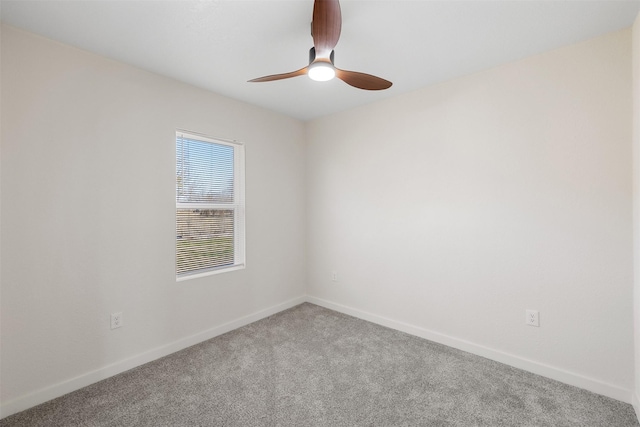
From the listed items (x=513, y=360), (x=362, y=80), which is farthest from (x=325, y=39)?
(x=513, y=360)

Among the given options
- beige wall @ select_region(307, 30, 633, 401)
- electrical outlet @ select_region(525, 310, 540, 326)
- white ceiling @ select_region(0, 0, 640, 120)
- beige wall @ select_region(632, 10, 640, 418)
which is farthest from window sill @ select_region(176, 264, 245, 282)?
beige wall @ select_region(632, 10, 640, 418)

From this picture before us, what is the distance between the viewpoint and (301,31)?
190 cm

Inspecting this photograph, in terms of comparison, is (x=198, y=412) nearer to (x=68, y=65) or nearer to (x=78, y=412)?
(x=78, y=412)

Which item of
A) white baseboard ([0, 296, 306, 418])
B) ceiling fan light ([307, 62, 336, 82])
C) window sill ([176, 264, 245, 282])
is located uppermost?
ceiling fan light ([307, 62, 336, 82])

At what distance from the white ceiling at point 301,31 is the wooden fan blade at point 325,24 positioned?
29 cm

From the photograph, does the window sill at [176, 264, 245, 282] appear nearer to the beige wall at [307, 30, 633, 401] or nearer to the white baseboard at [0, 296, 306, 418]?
the white baseboard at [0, 296, 306, 418]

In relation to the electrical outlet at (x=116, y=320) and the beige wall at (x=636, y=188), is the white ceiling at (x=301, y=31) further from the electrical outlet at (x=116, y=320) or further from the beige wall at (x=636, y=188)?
the electrical outlet at (x=116, y=320)

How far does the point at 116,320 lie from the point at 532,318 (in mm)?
3277

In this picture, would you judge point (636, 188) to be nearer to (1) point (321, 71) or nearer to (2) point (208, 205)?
(1) point (321, 71)

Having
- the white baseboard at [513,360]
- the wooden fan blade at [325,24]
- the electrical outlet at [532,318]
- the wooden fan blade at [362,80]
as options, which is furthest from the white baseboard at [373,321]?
the wooden fan blade at [325,24]

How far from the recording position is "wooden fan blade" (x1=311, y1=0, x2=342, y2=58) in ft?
4.61

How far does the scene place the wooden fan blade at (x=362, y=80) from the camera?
177 cm

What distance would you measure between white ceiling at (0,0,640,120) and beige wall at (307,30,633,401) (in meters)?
0.33

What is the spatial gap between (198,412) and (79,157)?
1963 millimetres
